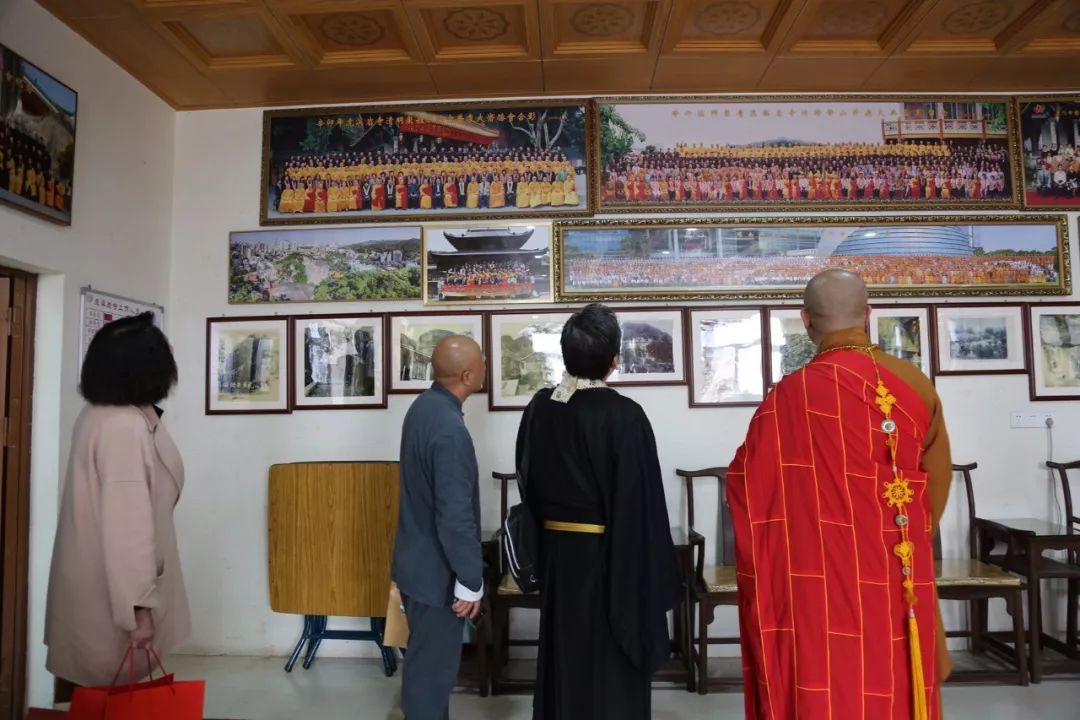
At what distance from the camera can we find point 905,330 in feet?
12.0

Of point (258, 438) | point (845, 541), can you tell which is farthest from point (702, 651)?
point (258, 438)

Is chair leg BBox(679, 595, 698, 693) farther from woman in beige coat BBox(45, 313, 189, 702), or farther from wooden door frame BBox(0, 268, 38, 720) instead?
wooden door frame BBox(0, 268, 38, 720)

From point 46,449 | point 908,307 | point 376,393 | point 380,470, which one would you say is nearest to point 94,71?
point 46,449

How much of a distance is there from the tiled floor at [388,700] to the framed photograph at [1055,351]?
1.54m

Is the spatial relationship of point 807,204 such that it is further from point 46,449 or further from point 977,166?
point 46,449

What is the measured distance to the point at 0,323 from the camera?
2.78m

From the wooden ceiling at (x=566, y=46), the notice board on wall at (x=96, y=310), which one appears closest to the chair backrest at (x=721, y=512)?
the wooden ceiling at (x=566, y=46)

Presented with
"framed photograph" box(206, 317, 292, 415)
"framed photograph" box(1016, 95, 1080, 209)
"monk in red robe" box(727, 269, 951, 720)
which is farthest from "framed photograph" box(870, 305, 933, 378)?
"framed photograph" box(206, 317, 292, 415)

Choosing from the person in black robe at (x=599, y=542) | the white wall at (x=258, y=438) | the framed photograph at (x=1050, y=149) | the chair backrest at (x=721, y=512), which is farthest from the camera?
the framed photograph at (x=1050, y=149)

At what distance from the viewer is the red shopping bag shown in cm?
139

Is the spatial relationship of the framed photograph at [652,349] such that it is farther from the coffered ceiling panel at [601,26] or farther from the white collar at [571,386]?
the white collar at [571,386]

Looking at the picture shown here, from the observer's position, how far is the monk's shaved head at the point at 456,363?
2.25 m

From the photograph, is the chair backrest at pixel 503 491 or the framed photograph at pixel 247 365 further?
the framed photograph at pixel 247 365

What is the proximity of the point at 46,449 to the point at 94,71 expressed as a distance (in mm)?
1881
